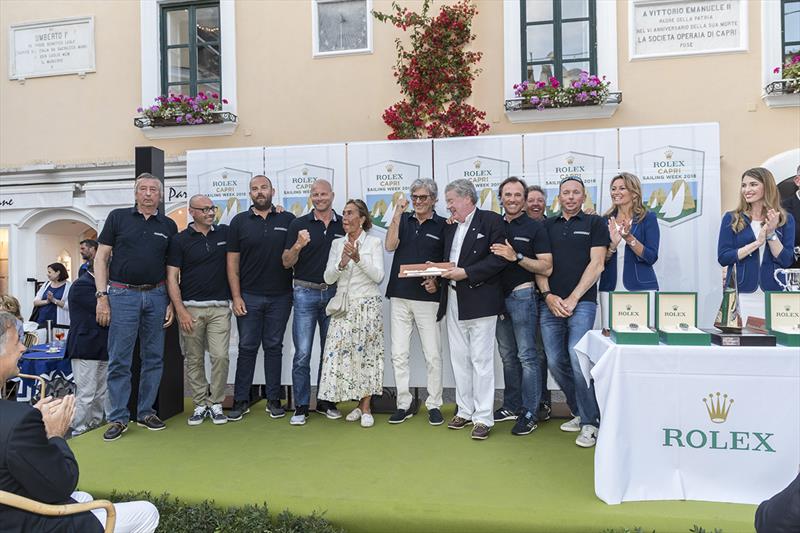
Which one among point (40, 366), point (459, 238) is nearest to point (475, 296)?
point (459, 238)

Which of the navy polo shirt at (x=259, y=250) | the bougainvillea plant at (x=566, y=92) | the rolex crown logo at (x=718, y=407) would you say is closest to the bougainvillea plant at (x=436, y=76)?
the bougainvillea plant at (x=566, y=92)

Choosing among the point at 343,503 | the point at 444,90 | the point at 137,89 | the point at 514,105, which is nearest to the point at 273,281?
the point at 343,503

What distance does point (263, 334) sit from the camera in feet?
15.3

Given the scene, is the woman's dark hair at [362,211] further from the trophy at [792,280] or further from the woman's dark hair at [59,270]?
the woman's dark hair at [59,270]

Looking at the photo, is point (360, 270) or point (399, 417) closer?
point (360, 270)

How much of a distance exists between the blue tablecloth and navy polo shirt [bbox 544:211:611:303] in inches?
177

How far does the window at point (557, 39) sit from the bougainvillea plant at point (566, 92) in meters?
0.24

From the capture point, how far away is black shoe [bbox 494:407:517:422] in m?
4.43

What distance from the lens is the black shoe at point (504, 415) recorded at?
443 centimetres

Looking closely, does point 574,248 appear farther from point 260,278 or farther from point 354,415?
point 260,278

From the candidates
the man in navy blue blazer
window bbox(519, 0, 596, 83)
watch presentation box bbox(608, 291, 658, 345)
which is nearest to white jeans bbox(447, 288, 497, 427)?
the man in navy blue blazer

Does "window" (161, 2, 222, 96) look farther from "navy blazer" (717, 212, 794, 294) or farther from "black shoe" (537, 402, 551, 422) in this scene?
"navy blazer" (717, 212, 794, 294)

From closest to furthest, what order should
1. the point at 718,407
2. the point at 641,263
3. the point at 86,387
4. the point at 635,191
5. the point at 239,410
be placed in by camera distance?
the point at 718,407
the point at 635,191
the point at 641,263
the point at 239,410
the point at 86,387

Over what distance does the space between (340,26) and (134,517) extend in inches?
280
